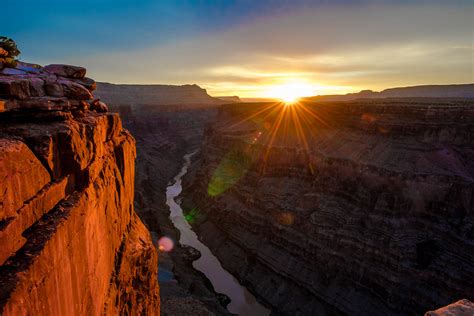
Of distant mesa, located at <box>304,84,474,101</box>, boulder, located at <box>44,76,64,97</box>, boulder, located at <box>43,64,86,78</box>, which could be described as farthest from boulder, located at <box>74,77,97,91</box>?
distant mesa, located at <box>304,84,474,101</box>

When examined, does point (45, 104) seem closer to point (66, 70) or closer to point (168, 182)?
point (66, 70)

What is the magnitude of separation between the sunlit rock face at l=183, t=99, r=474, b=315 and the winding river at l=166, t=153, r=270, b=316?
89 cm

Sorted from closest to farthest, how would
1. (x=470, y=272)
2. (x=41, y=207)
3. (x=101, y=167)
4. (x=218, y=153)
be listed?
(x=41, y=207) < (x=101, y=167) < (x=470, y=272) < (x=218, y=153)

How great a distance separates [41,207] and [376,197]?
27.9 m

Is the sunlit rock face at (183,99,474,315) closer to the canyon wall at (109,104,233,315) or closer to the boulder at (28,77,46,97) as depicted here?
the canyon wall at (109,104,233,315)

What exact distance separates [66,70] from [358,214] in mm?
25201

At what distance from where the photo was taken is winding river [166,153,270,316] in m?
28.8

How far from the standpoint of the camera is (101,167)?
11.3m

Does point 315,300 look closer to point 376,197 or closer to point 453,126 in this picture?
point 376,197

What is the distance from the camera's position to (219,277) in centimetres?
3297

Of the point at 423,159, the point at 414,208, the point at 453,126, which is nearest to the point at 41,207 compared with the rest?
the point at 414,208

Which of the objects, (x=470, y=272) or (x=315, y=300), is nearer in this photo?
(x=470, y=272)

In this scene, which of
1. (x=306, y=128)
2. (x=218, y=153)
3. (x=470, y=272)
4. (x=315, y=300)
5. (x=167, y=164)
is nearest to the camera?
(x=470, y=272)

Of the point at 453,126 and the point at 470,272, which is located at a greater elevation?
the point at 453,126
